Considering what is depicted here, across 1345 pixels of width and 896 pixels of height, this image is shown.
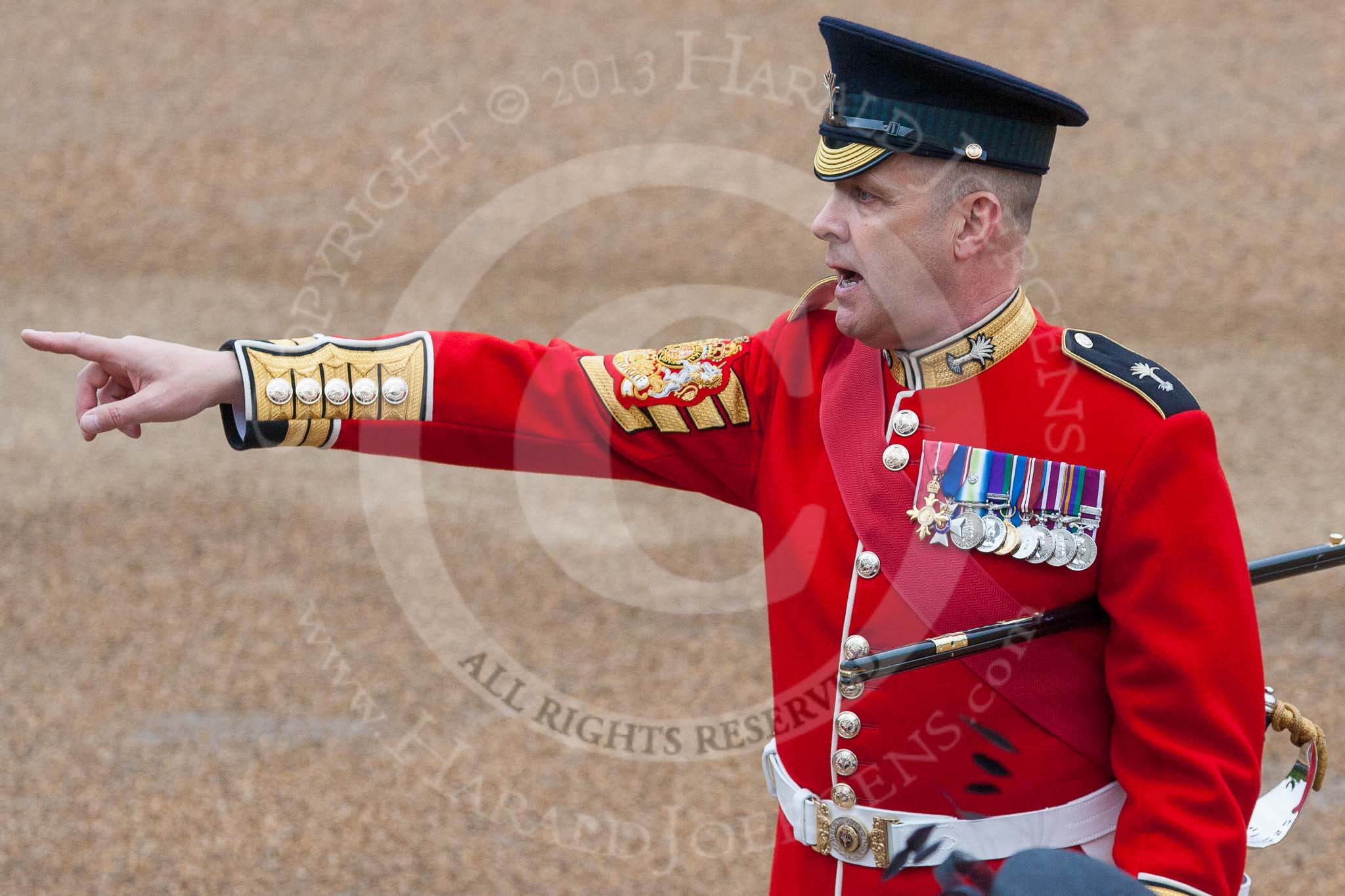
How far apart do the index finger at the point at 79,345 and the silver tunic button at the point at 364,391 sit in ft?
1.08

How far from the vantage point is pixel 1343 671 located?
501cm

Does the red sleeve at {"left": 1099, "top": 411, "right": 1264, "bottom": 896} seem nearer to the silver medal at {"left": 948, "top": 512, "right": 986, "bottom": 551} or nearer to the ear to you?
the silver medal at {"left": 948, "top": 512, "right": 986, "bottom": 551}

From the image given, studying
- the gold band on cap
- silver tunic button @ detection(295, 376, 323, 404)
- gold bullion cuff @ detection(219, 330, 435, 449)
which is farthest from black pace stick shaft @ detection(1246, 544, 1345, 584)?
silver tunic button @ detection(295, 376, 323, 404)

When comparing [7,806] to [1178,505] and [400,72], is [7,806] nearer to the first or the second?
[1178,505]

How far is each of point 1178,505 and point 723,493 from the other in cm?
79

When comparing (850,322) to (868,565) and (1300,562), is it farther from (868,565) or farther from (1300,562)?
(1300,562)

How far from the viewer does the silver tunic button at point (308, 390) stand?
2.05 metres

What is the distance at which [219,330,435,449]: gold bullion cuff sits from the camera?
2027 mm

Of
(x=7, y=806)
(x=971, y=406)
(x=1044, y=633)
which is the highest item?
(x=971, y=406)

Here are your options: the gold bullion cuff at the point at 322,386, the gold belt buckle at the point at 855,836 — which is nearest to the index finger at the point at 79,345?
the gold bullion cuff at the point at 322,386

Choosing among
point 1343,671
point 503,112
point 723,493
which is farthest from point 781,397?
point 503,112

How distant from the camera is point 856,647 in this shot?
79.3 inches

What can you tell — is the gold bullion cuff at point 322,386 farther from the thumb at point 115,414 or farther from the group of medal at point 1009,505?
the group of medal at point 1009,505

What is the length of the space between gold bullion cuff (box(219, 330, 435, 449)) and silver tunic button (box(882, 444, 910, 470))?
684mm
